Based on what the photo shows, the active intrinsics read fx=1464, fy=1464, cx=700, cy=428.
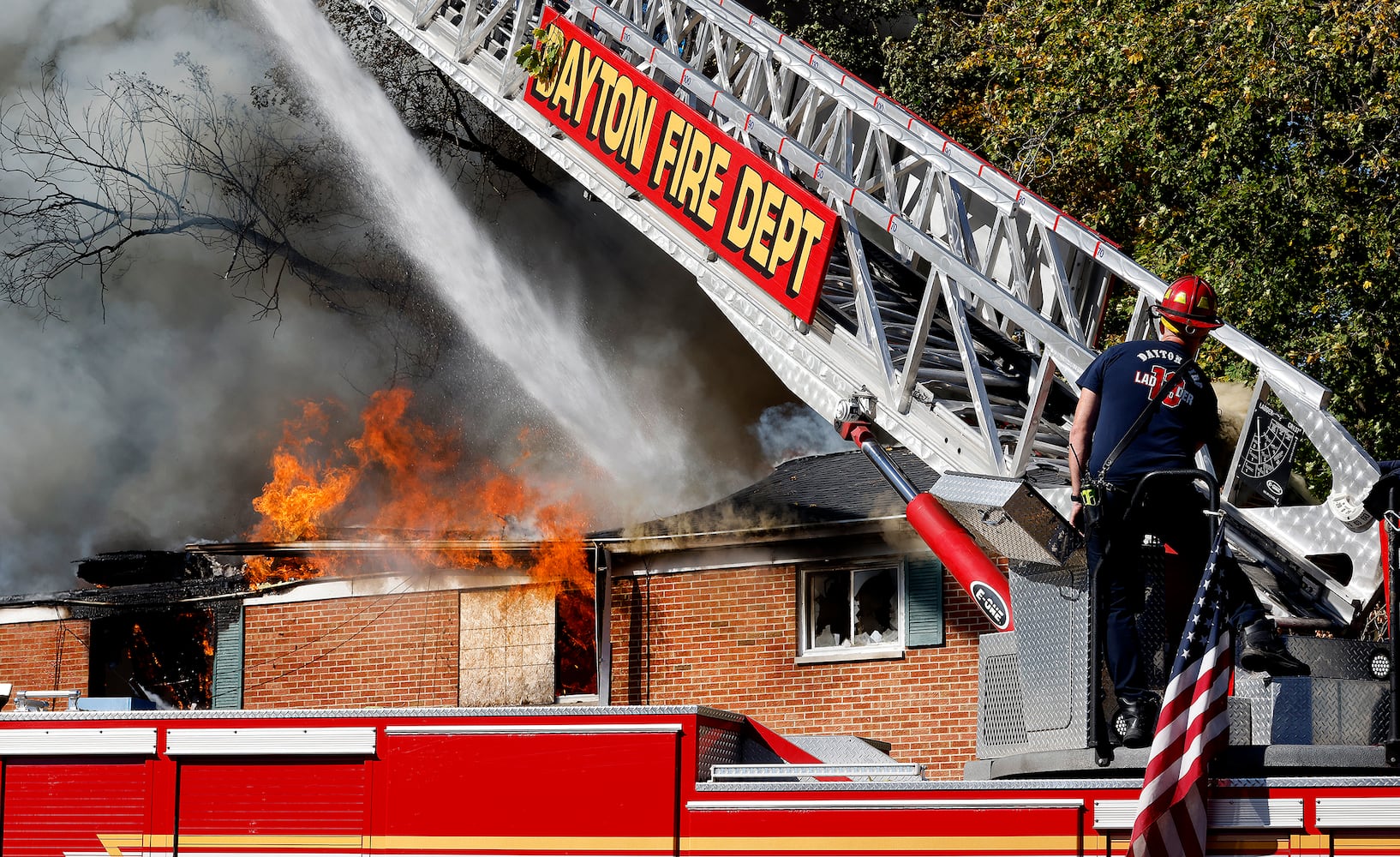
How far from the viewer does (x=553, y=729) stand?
216 inches

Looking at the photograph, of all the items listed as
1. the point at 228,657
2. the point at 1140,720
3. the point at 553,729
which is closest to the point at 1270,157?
the point at 1140,720

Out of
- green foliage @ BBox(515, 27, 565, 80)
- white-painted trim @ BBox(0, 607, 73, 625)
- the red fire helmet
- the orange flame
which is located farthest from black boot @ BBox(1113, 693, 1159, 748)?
white-painted trim @ BBox(0, 607, 73, 625)

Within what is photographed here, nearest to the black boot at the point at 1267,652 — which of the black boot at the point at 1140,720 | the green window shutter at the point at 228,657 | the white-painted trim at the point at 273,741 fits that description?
the black boot at the point at 1140,720

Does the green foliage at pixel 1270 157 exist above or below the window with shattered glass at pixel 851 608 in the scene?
above

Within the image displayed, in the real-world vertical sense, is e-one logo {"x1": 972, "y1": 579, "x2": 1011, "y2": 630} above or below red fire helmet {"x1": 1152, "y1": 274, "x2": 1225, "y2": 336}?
below

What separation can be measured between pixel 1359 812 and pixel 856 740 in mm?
2989

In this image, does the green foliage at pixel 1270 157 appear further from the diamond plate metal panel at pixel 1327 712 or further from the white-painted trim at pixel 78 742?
the white-painted trim at pixel 78 742

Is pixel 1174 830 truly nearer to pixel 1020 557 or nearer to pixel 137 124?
pixel 1020 557

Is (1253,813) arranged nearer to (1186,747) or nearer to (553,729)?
(1186,747)

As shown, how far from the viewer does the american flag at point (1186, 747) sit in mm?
4352

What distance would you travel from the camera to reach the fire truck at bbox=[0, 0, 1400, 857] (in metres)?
4.76

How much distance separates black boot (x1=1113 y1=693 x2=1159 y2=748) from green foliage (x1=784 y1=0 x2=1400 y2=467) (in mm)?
8160

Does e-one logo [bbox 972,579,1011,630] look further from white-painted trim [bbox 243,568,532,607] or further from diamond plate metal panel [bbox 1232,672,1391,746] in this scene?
white-painted trim [bbox 243,568,532,607]

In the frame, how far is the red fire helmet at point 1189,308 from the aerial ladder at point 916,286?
2.73 ft
